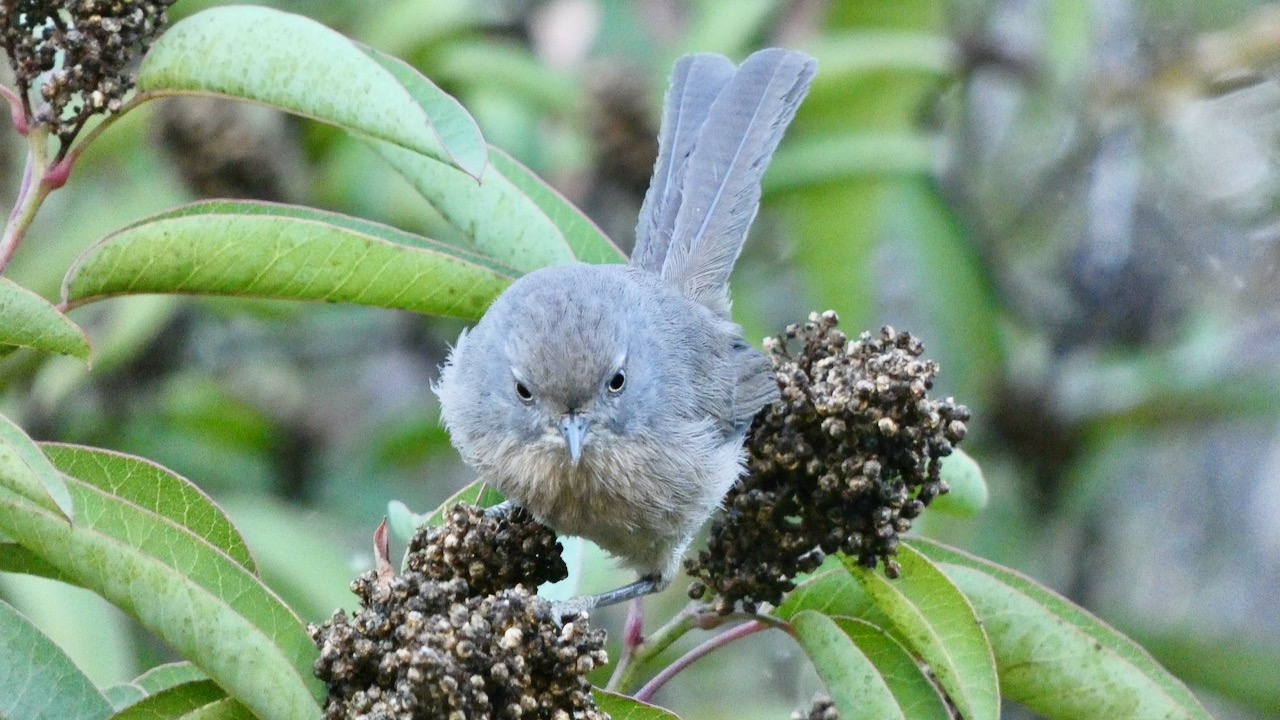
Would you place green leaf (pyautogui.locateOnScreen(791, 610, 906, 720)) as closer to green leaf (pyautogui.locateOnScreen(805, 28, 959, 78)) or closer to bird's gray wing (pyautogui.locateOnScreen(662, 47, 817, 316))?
bird's gray wing (pyautogui.locateOnScreen(662, 47, 817, 316))

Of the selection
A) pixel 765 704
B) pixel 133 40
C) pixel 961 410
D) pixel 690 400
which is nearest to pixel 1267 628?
pixel 765 704

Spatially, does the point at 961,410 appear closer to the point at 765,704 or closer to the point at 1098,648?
the point at 1098,648

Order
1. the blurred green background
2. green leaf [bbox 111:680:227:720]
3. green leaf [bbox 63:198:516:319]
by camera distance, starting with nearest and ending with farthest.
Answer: green leaf [bbox 111:680:227:720], green leaf [bbox 63:198:516:319], the blurred green background

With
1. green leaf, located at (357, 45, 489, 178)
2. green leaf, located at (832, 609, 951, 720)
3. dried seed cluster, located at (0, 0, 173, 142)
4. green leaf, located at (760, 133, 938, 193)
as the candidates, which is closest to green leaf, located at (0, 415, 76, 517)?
dried seed cluster, located at (0, 0, 173, 142)

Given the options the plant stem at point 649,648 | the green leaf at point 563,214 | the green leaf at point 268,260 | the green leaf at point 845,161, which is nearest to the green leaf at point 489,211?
the green leaf at point 563,214

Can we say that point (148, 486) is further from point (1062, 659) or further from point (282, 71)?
point (1062, 659)
